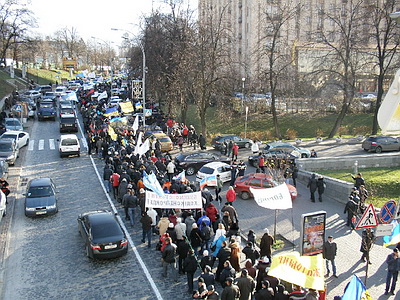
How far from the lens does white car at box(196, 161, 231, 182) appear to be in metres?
24.9

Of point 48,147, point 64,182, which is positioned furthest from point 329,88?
point 64,182

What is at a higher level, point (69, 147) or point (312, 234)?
point (69, 147)

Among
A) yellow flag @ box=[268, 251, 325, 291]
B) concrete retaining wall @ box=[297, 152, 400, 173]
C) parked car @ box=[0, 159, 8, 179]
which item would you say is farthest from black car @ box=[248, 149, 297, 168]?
yellow flag @ box=[268, 251, 325, 291]

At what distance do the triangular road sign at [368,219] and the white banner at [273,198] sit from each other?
3.07 meters

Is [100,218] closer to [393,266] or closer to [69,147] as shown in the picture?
[393,266]

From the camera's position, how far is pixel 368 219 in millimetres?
12094

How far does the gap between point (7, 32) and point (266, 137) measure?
5504 cm

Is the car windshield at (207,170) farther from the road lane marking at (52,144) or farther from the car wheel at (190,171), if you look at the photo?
the road lane marking at (52,144)

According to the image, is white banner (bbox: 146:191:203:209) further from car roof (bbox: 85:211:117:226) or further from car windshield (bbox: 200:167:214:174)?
car windshield (bbox: 200:167:214:174)

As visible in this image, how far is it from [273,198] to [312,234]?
5.80ft

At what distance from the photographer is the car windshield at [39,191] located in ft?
66.7

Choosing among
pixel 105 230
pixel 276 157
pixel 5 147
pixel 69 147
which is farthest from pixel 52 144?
pixel 105 230

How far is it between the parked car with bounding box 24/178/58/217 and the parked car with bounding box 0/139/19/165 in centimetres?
835

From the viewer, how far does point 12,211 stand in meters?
21.0
